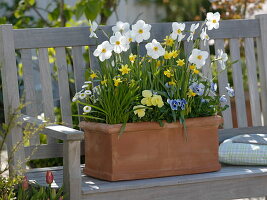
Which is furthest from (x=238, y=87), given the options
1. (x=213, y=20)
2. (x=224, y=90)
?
(x=213, y=20)

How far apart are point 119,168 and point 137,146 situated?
A: 103 millimetres

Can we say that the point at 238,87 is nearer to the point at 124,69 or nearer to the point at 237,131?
the point at 237,131

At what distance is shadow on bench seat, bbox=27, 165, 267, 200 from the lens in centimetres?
242

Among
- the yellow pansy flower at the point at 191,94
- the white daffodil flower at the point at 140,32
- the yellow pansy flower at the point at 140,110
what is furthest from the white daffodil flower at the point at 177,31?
the yellow pansy flower at the point at 140,110

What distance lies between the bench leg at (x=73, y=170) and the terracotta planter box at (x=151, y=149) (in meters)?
0.17

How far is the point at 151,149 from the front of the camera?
2.53 meters

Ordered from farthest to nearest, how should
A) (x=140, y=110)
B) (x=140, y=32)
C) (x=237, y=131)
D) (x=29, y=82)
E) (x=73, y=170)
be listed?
1. (x=237, y=131)
2. (x=29, y=82)
3. (x=140, y=32)
4. (x=140, y=110)
5. (x=73, y=170)

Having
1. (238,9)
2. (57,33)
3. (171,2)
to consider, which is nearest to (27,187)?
(57,33)

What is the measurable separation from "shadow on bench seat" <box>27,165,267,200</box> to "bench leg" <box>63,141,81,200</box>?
0.04 meters

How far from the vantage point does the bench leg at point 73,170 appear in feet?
7.68

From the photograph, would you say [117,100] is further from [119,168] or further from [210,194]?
[210,194]

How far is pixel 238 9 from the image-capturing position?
552 centimetres

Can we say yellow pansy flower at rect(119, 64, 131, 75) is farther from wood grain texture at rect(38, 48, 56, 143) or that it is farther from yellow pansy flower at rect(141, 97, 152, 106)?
wood grain texture at rect(38, 48, 56, 143)

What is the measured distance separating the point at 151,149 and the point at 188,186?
0.19 metres
